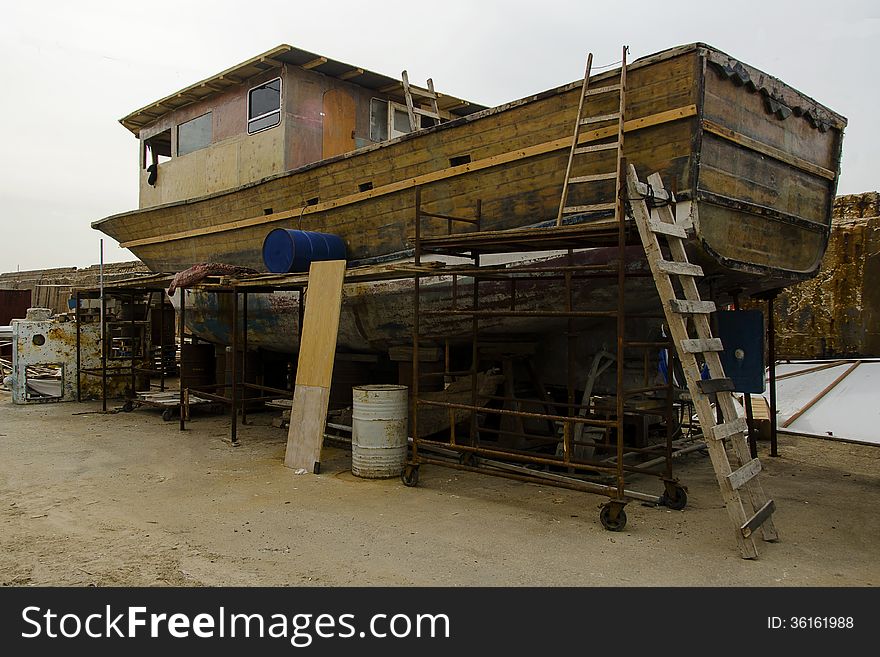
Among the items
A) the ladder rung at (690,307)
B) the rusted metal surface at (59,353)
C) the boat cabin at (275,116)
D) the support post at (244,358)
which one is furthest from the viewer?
the rusted metal surface at (59,353)

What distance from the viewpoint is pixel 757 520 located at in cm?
441

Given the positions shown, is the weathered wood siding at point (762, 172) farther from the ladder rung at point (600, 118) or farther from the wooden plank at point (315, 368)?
the wooden plank at point (315, 368)

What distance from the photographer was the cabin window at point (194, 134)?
1098 centimetres

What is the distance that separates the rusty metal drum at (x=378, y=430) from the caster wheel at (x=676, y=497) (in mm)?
2476

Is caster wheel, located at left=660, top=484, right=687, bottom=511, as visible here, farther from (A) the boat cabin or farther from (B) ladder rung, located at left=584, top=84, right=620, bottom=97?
(A) the boat cabin

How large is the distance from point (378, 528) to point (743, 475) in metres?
2.52

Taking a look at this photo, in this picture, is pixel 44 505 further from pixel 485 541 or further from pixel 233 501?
pixel 485 541

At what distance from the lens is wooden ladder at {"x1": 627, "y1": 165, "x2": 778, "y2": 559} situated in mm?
4379

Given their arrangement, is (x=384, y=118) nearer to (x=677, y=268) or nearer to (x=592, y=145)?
(x=592, y=145)

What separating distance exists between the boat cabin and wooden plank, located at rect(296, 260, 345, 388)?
264 cm

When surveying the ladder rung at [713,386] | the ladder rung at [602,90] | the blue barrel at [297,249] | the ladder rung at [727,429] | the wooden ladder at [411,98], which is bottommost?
the ladder rung at [727,429]

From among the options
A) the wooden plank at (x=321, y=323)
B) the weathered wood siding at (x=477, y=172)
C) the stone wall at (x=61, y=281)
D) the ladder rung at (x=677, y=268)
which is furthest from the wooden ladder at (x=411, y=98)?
the stone wall at (x=61, y=281)

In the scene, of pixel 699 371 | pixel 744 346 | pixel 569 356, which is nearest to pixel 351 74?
pixel 569 356
